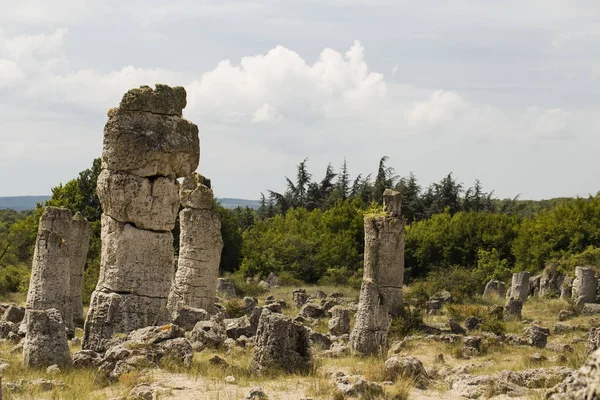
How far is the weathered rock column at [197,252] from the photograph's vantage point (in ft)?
59.8

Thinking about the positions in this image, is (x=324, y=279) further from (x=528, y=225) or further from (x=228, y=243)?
(x=528, y=225)

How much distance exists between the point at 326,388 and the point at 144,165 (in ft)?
15.9

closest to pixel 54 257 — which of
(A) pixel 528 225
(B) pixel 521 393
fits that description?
(B) pixel 521 393

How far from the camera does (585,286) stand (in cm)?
2677

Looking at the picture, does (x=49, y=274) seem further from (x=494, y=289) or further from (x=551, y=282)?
(x=494, y=289)

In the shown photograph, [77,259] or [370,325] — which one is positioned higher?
[77,259]

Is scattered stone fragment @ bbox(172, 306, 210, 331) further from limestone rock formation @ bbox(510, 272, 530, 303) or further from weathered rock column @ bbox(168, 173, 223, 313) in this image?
limestone rock formation @ bbox(510, 272, 530, 303)

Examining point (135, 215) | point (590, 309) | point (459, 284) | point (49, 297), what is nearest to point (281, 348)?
point (135, 215)

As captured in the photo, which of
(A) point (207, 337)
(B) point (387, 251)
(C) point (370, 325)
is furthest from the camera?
(B) point (387, 251)

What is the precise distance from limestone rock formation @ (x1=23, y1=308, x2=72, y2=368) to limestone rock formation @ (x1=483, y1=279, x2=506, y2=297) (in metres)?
22.4

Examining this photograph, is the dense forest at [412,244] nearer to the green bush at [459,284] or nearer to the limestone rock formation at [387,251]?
the green bush at [459,284]

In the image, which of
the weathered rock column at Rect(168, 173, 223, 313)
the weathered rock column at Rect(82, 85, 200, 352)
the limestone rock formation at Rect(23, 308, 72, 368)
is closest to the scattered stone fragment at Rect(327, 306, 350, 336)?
the weathered rock column at Rect(168, 173, 223, 313)

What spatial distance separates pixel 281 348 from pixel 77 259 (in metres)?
9.45

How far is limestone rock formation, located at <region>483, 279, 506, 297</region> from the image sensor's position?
3150 centimetres
